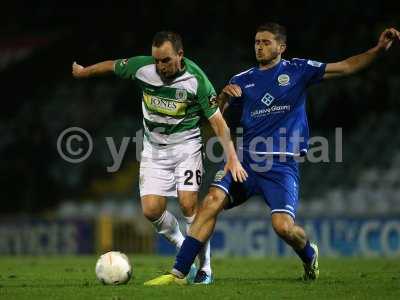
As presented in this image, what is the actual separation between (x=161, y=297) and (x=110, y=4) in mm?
19057

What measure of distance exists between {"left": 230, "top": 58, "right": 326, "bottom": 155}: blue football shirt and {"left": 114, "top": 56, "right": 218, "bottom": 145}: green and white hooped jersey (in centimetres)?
45

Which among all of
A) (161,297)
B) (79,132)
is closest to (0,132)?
(79,132)

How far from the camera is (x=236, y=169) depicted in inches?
336

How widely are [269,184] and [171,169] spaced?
1.05 meters

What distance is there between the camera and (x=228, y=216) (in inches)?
738

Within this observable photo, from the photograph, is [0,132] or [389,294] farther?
[0,132]

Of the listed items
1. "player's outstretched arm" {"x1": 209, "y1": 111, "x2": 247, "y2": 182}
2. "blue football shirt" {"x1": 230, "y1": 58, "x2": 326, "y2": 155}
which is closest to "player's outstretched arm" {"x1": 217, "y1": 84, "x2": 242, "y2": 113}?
"blue football shirt" {"x1": 230, "y1": 58, "x2": 326, "y2": 155}

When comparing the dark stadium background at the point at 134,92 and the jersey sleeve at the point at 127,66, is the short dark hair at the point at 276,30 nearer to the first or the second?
the jersey sleeve at the point at 127,66

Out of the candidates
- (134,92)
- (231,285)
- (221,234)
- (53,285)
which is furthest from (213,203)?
(134,92)

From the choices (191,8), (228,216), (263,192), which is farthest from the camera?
(191,8)

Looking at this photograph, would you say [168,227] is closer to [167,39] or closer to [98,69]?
[98,69]

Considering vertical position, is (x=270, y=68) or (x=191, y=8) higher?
(x=191, y=8)

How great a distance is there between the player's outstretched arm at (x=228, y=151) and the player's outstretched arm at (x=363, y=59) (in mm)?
1166

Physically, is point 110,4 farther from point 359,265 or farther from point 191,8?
point 359,265
